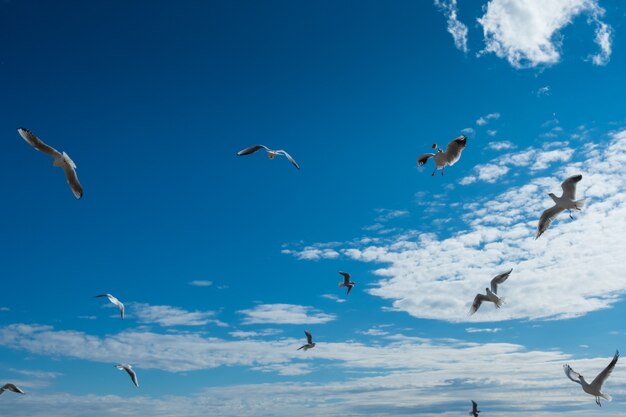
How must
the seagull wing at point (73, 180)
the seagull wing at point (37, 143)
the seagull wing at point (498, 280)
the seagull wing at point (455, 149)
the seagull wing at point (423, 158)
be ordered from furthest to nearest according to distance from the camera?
the seagull wing at point (498, 280) → the seagull wing at point (423, 158) → the seagull wing at point (455, 149) → the seagull wing at point (73, 180) → the seagull wing at point (37, 143)

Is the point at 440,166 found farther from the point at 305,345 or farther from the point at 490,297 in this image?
the point at 305,345

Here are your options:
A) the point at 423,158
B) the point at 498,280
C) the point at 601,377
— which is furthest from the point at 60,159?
the point at 601,377

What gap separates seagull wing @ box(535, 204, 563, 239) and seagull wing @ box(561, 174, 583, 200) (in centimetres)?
111

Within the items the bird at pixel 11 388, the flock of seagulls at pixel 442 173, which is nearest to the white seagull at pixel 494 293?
the flock of seagulls at pixel 442 173

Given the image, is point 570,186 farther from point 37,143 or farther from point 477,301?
point 37,143

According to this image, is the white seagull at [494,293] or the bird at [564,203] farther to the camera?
the white seagull at [494,293]

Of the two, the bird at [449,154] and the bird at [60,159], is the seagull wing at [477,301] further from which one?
the bird at [60,159]

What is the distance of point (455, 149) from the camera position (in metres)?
31.2

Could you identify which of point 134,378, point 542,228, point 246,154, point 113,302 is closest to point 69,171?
point 246,154

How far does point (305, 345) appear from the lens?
1866 inches

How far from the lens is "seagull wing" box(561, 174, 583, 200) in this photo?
2975cm

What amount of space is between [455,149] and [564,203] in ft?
20.4

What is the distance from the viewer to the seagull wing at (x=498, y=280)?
113 feet

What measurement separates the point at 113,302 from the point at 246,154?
13490mm
